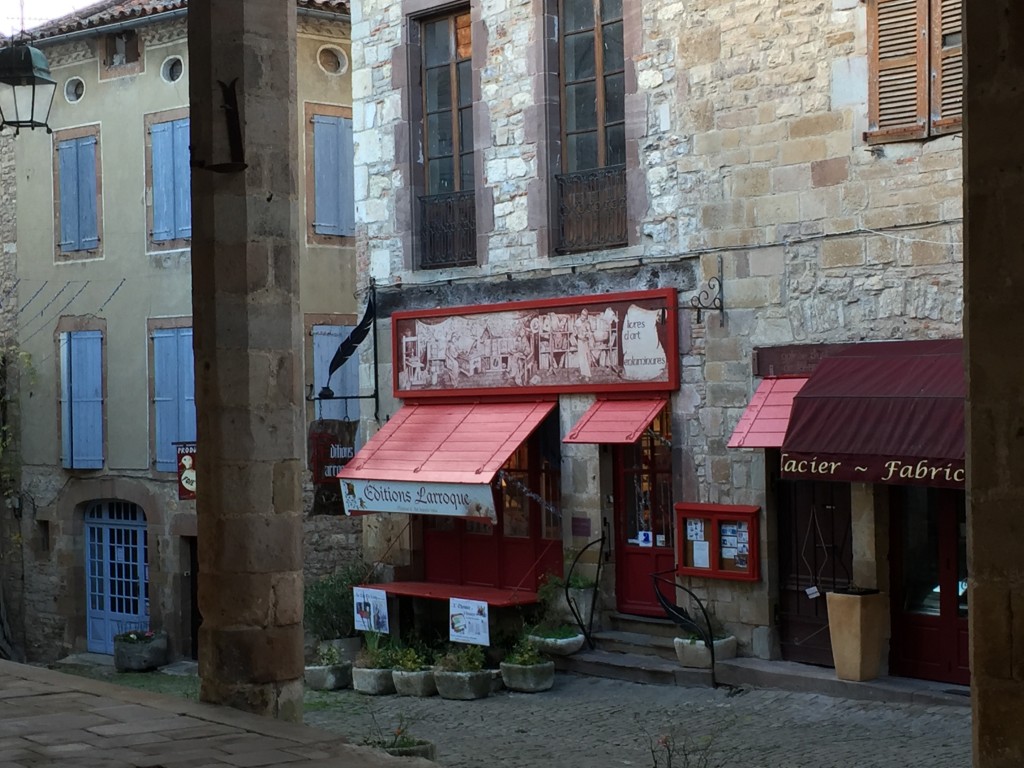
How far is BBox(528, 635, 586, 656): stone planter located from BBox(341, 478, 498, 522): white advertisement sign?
100 centimetres

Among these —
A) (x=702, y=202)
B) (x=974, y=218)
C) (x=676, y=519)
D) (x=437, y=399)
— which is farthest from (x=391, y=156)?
(x=974, y=218)

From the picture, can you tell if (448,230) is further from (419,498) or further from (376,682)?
(376,682)

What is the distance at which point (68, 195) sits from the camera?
17.6 m

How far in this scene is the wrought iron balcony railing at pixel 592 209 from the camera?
41.1 feet

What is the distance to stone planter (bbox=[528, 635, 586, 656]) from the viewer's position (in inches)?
477

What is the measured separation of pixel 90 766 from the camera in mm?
5684

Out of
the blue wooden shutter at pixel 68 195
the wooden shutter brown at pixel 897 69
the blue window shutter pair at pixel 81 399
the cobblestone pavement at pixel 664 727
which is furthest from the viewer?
the blue wooden shutter at pixel 68 195

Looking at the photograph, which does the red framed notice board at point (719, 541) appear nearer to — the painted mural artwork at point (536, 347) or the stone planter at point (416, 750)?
the painted mural artwork at point (536, 347)

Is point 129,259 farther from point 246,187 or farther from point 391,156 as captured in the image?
point 246,187

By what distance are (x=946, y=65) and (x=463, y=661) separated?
551 centimetres

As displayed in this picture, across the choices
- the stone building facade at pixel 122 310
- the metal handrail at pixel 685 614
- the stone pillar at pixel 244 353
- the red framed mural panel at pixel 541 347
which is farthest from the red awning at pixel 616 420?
the stone pillar at pixel 244 353

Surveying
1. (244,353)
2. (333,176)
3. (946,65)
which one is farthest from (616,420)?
(333,176)

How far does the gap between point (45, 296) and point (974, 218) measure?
15.2m

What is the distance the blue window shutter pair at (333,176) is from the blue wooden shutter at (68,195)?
304 cm
